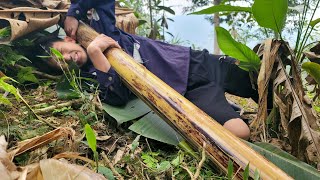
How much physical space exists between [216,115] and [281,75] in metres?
0.33

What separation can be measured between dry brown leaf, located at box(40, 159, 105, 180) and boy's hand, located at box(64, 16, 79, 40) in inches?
51.9

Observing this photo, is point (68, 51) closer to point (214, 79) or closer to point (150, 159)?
point (214, 79)

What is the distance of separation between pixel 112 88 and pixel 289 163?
816mm

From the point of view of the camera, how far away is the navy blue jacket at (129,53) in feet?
5.45

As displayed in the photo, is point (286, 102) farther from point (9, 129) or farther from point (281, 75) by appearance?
point (9, 129)

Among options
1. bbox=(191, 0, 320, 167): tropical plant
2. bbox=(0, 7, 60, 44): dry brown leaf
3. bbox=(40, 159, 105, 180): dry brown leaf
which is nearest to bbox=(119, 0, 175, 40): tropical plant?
bbox=(0, 7, 60, 44): dry brown leaf

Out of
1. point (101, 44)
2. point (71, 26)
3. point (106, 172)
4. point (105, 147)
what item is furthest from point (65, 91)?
point (106, 172)

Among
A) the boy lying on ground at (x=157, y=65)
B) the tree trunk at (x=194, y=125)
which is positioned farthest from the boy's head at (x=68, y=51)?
the tree trunk at (x=194, y=125)

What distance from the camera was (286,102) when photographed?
1405mm

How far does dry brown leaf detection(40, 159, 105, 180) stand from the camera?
86 centimetres

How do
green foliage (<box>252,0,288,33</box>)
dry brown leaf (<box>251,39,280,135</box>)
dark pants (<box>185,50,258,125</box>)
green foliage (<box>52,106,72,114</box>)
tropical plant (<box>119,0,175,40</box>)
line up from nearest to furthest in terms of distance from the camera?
green foliage (<box>252,0,288,33</box>), dry brown leaf (<box>251,39,280,135</box>), green foliage (<box>52,106,72,114</box>), dark pants (<box>185,50,258,125</box>), tropical plant (<box>119,0,175,40</box>)

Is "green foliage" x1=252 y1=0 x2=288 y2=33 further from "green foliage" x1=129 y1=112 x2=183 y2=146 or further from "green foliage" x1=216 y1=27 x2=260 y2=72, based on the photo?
"green foliage" x1=129 y1=112 x2=183 y2=146

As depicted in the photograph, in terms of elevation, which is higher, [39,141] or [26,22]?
[26,22]

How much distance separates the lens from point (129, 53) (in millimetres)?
1964
